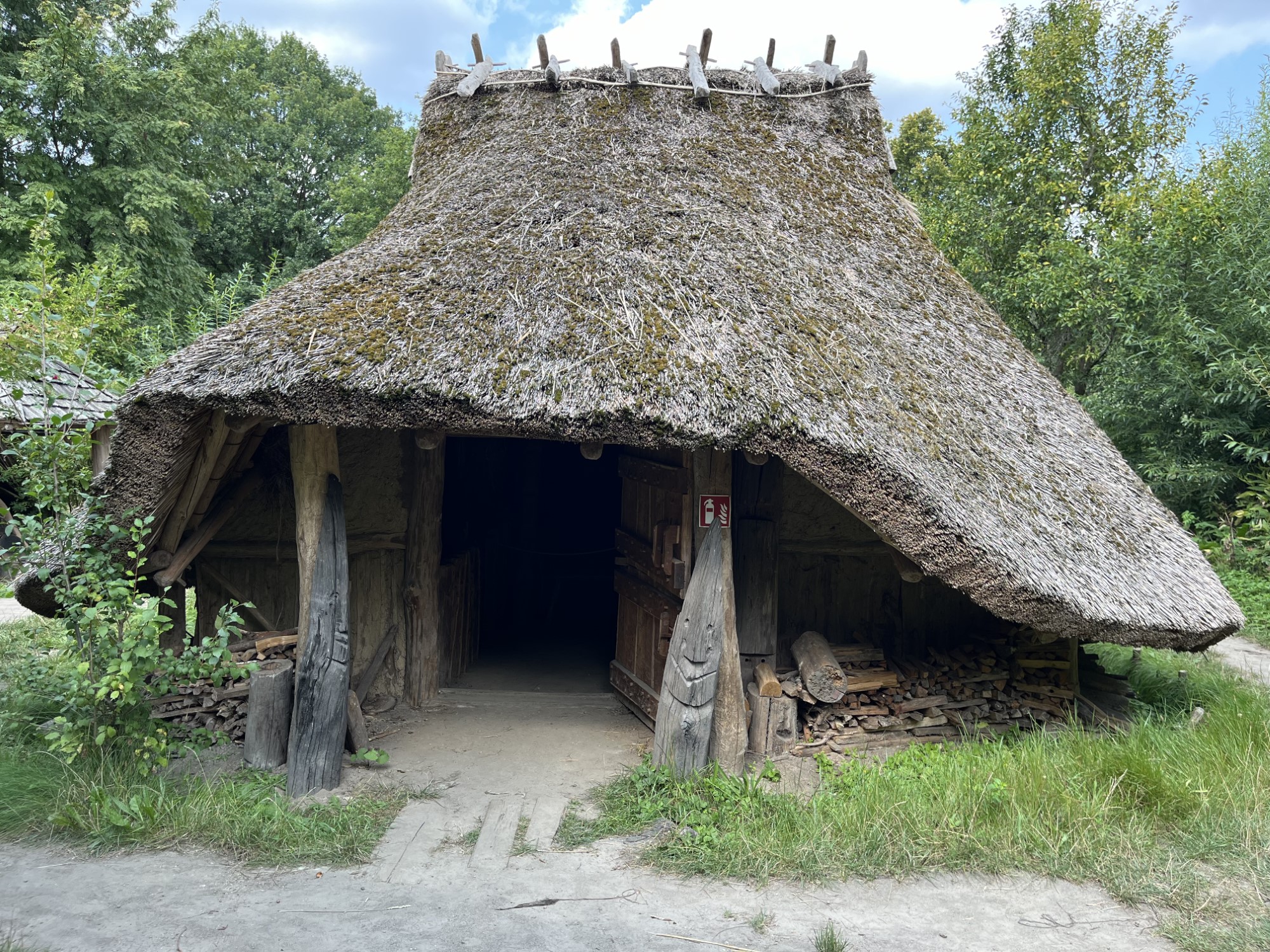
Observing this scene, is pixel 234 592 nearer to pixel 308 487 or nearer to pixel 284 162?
pixel 308 487

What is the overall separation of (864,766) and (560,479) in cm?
561

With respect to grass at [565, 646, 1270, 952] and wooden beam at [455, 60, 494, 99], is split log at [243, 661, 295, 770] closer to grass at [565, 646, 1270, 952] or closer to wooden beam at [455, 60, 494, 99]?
grass at [565, 646, 1270, 952]

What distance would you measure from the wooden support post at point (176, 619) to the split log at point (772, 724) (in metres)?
3.50

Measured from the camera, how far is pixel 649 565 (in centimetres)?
589

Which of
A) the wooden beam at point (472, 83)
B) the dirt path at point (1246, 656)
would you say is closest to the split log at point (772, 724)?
the dirt path at point (1246, 656)

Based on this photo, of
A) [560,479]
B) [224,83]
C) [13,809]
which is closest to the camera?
[13,809]

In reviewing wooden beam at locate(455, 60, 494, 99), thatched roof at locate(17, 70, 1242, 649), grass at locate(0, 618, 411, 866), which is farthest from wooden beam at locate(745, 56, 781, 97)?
grass at locate(0, 618, 411, 866)

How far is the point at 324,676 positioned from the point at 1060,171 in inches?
501

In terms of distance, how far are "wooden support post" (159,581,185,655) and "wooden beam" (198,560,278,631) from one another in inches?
6.4

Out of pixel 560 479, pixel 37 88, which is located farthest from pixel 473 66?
pixel 37 88

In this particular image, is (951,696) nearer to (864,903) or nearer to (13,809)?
(864,903)

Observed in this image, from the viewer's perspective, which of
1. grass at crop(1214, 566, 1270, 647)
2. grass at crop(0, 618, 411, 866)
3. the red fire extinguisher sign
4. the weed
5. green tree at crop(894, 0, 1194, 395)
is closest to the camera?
the weed

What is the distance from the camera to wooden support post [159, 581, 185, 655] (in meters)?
5.28

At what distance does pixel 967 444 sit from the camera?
186 inches
